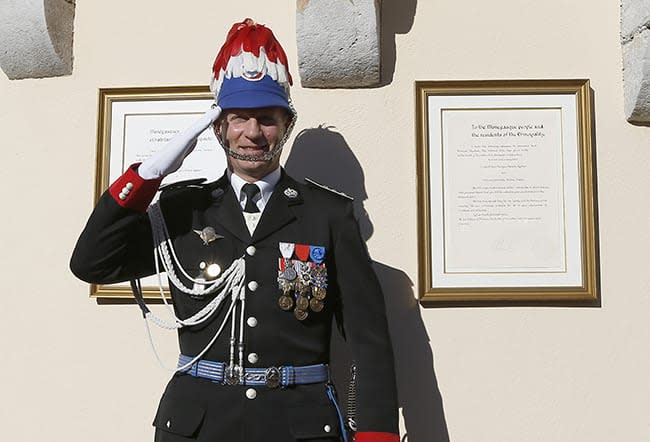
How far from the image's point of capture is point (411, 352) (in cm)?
208

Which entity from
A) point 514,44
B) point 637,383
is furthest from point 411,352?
point 514,44

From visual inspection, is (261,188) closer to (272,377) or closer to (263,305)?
(263,305)

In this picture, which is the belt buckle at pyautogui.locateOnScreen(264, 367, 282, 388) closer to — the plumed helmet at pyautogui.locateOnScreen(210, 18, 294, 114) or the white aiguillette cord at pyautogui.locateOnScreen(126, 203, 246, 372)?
the white aiguillette cord at pyautogui.locateOnScreen(126, 203, 246, 372)

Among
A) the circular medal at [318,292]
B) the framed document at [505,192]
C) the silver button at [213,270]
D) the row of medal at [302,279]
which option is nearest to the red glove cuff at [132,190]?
the silver button at [213,270]

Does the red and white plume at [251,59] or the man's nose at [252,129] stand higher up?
the red and white plume at [251,59]

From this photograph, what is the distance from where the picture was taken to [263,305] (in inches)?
64.3

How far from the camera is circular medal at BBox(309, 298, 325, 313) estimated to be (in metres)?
1.65

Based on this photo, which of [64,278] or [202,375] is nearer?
[202,375]

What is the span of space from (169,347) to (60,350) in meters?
0.33

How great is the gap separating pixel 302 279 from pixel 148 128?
2.71 feet

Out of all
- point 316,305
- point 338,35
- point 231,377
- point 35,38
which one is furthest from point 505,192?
point 35,38

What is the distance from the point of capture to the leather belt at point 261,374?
160cm

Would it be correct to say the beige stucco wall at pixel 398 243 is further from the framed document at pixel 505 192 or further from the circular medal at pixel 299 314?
the circular medal at pixel 299 314

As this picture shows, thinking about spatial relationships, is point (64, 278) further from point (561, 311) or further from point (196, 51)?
point (561, 311)
